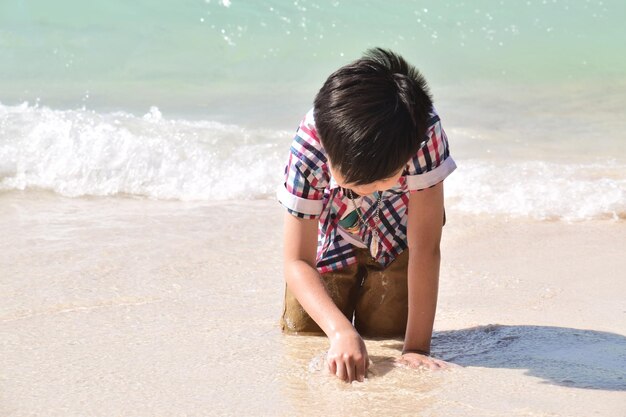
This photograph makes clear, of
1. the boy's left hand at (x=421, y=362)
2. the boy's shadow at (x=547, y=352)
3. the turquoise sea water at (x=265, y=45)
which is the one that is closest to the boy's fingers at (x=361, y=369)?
the boy's left hand at (x=421, y=362)

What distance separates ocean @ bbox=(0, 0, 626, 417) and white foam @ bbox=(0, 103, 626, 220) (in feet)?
0.06

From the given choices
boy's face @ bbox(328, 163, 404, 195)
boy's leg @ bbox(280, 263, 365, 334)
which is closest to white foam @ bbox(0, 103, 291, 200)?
boy's leg @ bbox(280, 263, 365, 334)

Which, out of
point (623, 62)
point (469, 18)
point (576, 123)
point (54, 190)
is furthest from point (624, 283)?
point (469, 18)

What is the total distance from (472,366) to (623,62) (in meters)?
6.75

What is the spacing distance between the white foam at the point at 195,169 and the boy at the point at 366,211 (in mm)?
1539

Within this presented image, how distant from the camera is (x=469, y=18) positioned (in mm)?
9352

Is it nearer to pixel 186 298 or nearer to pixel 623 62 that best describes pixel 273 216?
pixel 186 298

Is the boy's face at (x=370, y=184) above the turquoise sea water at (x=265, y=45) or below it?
below

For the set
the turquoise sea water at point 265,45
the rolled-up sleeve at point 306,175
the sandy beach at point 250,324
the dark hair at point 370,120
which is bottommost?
the sandy beach at point 250,324

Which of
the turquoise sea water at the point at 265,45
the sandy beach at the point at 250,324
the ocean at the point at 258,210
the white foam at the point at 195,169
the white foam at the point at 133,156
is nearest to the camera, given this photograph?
the sandy beach at the point at 250,324

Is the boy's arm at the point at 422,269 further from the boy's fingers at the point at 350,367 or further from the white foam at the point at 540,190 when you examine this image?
the white foam at the point at 540,190

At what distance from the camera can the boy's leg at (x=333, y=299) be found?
2.64 metres

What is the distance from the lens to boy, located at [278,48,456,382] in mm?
1968

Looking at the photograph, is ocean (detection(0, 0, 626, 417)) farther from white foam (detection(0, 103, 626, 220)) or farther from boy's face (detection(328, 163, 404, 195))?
boy's face (detection(328, 163, 404, 195))
